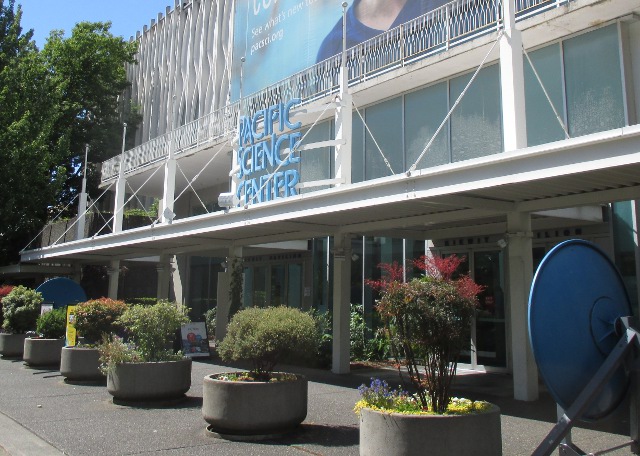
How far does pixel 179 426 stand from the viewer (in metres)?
7.95

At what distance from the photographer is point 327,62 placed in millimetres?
17281

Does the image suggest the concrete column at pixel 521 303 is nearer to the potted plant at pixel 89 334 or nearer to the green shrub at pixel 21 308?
the potted plant at pixel 89 334

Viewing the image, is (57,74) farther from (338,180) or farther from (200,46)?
(338,180)

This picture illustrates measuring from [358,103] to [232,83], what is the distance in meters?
11.6

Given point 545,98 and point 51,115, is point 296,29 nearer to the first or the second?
point 51,115

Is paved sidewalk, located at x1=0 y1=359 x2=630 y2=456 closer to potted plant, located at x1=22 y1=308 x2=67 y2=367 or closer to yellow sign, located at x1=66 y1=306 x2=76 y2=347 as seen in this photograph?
yellow sign, located at x1=66 y1=306 x2=76 y2=347

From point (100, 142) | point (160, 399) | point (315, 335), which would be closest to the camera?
point (315, 335)

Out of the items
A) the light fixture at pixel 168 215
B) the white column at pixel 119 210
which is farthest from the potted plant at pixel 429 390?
the white column at pixel 119 210

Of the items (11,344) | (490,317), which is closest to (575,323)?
(490,317)

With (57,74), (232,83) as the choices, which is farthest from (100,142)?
(232,83)

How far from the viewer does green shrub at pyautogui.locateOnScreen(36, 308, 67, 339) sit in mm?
14477

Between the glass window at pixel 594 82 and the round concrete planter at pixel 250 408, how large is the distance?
7481 millimetres

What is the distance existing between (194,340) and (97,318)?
4.46 metres

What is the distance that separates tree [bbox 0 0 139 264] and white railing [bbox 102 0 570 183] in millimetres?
7588
